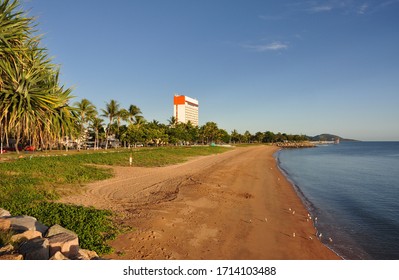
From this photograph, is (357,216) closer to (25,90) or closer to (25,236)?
(25,236)

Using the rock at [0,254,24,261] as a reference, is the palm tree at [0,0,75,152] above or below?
above

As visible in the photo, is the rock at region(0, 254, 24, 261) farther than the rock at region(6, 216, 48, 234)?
No

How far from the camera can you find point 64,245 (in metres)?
6.73

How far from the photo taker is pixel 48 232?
298 inches

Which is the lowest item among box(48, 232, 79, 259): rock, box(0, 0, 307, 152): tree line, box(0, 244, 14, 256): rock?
box(48, 232, 79, 259): rock

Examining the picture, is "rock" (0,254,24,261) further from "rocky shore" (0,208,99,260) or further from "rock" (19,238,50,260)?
"rock" (19,238,50,260)

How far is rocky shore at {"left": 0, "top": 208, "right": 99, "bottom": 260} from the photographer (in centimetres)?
577

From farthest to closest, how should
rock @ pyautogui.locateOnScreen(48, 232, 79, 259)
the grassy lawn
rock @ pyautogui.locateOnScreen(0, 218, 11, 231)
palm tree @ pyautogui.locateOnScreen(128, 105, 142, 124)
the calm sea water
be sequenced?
palm tree @ pyautogui.locateOnScreen(128, 105, 142, 124), the calm sea water, the grassy lawn, rock @ pyautogui.locateOnScreen(0, 218, 11, 231), rock @ pyautogui.locateOnScreen(48, 232, 79, 259)

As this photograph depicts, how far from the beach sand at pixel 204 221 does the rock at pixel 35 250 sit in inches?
104

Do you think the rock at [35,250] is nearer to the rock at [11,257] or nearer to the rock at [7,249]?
the rock at [7,249]

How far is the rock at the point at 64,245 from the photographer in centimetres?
661

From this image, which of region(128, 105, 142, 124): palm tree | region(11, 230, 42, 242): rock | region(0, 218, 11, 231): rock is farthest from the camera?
region(128, 105, 142, 124): palm tree

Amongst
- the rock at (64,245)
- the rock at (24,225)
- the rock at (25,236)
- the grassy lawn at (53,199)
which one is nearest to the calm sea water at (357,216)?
the grassy lawn at (53,199)

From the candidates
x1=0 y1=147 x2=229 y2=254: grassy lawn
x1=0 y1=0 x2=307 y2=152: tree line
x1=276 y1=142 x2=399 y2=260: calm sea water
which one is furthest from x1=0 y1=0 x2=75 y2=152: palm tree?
x1=276 y1=142 x2=399 y2=260: calm sea water
